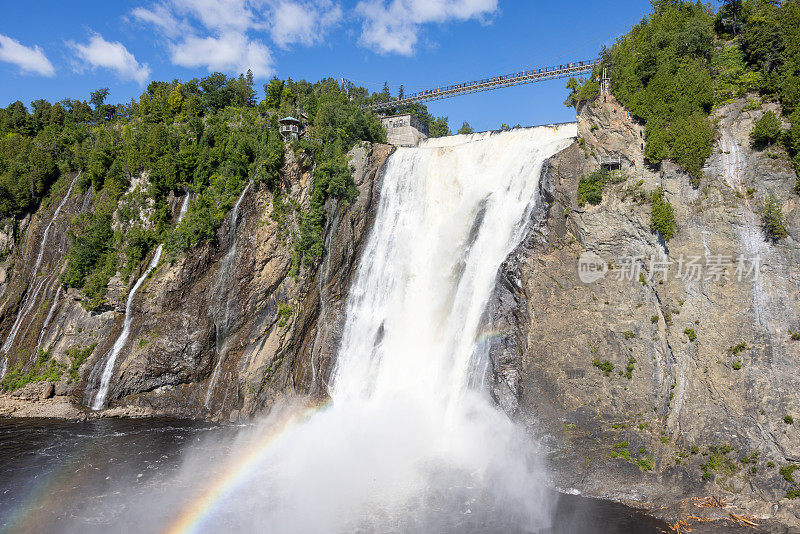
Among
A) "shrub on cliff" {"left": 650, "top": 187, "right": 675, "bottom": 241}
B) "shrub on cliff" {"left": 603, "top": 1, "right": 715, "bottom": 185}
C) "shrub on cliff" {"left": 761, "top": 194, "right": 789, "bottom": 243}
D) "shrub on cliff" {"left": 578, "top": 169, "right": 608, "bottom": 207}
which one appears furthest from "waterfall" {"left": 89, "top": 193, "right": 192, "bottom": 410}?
"shrub on cliff" {"left": 761, "top": 194, "right": 789, "bottom": 243}

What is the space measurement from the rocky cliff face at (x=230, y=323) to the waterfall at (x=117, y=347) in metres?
0.45

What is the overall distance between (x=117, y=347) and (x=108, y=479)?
13110mm

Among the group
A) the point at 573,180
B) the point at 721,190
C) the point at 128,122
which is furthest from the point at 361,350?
the point at 128,122

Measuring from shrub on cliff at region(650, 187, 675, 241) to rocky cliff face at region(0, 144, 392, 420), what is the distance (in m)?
18.7

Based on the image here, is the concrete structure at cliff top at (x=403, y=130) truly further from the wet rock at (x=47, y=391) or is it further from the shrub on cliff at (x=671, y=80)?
the wet rock at (x=47, y=391)

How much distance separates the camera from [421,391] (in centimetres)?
2725

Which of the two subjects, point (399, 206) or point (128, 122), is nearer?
point (399, 206)

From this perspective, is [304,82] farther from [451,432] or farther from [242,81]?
[451,432]

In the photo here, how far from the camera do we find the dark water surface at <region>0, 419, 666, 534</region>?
1834 cm

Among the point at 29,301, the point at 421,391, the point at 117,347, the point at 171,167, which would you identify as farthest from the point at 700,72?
the point at 29,301

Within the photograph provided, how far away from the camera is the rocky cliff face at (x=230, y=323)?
30891mm

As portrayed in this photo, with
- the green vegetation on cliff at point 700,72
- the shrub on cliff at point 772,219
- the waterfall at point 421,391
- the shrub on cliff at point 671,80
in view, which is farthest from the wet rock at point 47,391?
the shrub on cliff at point 772,219

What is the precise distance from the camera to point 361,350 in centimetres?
3055

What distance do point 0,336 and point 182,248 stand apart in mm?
18064
